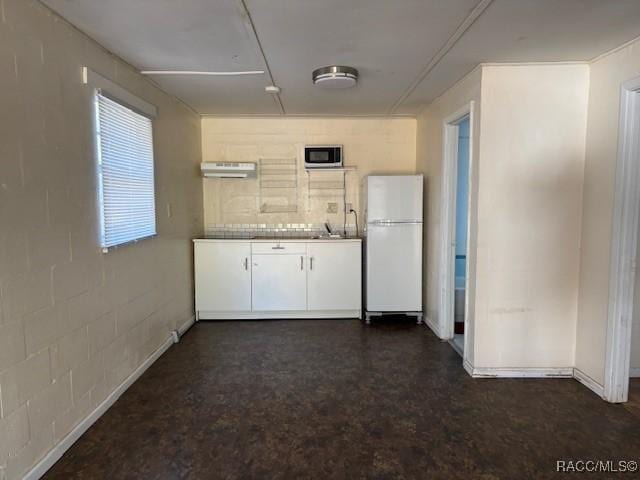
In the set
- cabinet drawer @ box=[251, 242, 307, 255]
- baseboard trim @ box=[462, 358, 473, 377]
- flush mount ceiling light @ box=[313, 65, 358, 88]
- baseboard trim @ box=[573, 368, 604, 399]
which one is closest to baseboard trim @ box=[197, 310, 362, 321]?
cabinet drawer @ box=[251, 242, 307, 255]

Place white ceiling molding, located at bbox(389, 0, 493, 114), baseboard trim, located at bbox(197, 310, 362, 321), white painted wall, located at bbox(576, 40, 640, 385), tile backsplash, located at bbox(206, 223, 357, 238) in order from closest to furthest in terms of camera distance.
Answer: white ceiling molding, located at bbox(389, 0, 493, 114), white painted wall, located at bbox(576, 40, 640, 385), baseboard trim, located at bbox(197, 310, 362, 321), tile backsplash, located at bbox(206, 223, 357, 238)

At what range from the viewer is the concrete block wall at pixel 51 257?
1.88 meters

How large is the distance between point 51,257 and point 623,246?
3461 mm

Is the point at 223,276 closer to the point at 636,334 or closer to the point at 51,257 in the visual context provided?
the point at 51,257

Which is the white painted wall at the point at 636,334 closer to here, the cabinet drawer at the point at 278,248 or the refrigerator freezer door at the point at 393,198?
the refrigerator freezer door at the point at 393,198

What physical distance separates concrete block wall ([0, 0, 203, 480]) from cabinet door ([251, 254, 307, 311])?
1679 mm

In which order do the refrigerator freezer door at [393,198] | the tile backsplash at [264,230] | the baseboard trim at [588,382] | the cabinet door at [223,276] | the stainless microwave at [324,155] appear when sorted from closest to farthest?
the baseboard trim at [588,382], the refrigerator freezer door at [393,198], the cabinet door at [223,276], the stainless microwave at [324,155], the tile backsplash at [264,230]

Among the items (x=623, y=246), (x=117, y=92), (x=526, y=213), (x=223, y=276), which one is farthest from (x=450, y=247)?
(x=117, y=92)

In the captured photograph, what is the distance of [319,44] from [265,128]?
2493 mm

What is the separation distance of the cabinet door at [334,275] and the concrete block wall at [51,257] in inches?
A: 81.1

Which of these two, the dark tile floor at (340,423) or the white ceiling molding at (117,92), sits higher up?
the white ceiling molding at (117,92)

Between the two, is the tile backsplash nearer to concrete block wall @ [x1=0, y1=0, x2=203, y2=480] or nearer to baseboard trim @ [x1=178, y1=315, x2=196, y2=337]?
baseboard trim @ [x1=178, y1=315, x2=196, y2=337]

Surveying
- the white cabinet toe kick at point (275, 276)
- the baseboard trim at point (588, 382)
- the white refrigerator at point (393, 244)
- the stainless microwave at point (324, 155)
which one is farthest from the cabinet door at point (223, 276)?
the baseboard trim at point (588, 382)

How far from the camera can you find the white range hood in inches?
186
